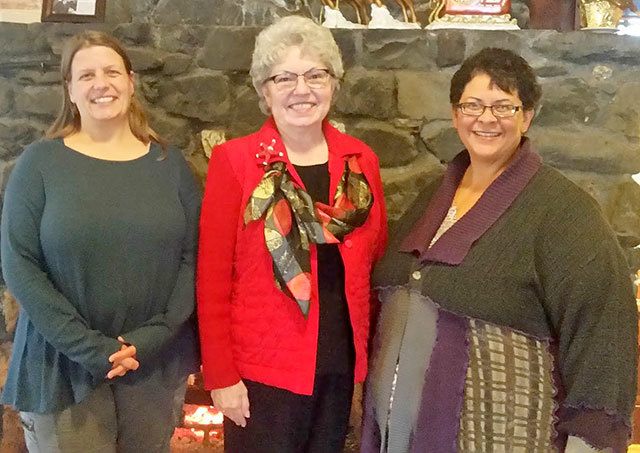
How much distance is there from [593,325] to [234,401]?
0.81 metres

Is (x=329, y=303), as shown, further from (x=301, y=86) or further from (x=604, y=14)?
(x=604, y=14)

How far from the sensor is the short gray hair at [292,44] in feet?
5.08

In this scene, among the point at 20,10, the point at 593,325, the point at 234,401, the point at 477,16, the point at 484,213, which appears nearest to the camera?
the point at 593,325

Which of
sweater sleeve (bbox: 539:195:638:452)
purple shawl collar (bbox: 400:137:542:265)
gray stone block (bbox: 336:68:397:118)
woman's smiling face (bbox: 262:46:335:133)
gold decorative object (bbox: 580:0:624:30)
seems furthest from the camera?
gray stone block (bbox: 336:68:397:118)

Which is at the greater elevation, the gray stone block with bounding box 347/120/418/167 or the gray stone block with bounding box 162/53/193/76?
the gray stone block with bounding box 162/53/193/76

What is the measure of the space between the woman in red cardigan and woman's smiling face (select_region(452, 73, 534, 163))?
30 centimetres

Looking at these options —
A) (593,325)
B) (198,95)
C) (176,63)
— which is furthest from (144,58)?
(593,325)

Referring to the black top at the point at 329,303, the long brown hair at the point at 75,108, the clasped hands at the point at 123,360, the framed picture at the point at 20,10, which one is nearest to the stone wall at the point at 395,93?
the framed picture at the point at 20,10

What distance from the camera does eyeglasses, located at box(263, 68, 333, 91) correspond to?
5.07 feet

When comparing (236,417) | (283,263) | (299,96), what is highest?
(299,96)

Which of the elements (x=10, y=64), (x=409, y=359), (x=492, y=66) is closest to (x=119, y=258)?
(x=409, y=359)

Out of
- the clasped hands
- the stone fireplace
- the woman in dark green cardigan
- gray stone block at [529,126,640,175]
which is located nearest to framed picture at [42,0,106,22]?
the stone fireplace

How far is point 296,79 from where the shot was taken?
Answer: 154 cm

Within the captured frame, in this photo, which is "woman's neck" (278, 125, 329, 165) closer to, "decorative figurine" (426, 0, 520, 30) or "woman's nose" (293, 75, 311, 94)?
"woman's nose" (293, 75, 311, 94)
